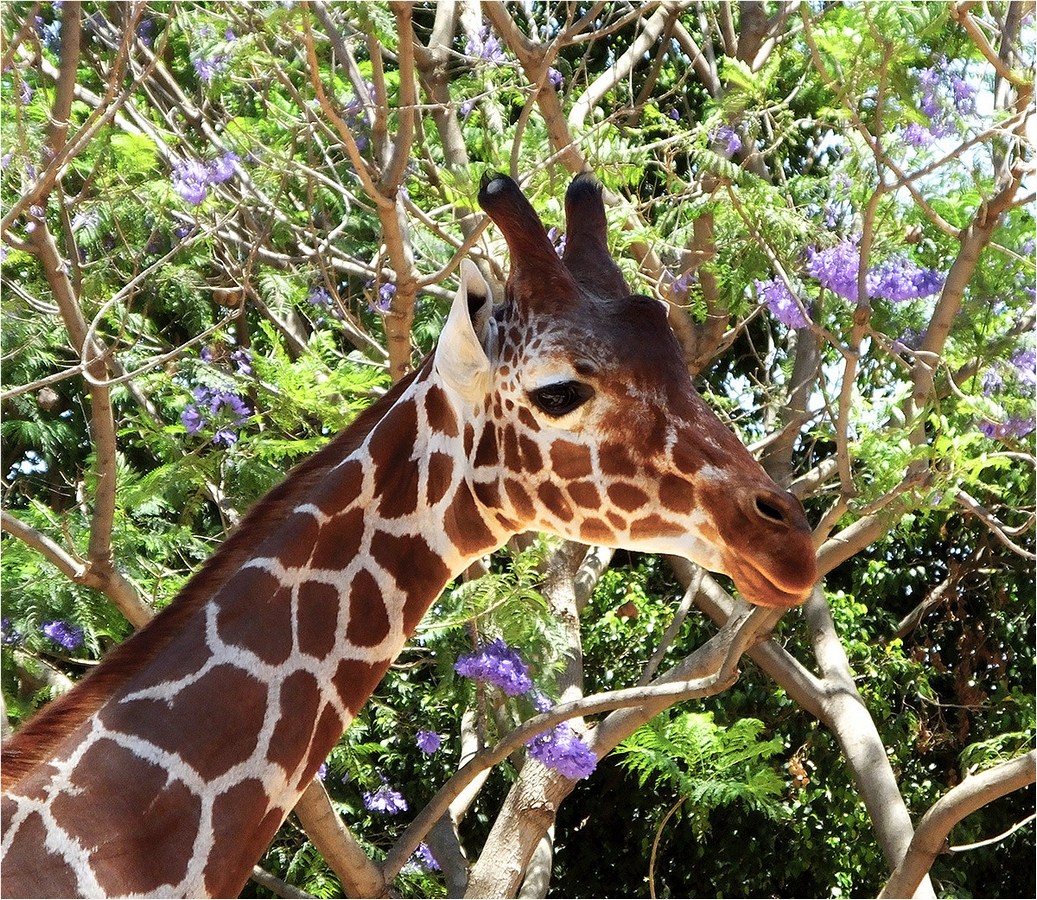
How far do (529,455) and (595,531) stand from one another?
0.22m

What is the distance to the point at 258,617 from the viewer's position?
273cm

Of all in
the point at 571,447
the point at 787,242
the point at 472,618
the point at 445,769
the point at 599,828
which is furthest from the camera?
the point at 599,828

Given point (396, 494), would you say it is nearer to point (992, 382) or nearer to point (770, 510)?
point (770, 510)

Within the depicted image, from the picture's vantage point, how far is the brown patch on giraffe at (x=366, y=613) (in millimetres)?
2830

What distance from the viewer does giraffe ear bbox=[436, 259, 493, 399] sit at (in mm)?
2822

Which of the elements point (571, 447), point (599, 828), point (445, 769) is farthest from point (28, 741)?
point (599, 828)

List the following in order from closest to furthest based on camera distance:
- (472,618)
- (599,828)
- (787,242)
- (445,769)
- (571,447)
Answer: (571,447) < (472,618) < (787,242) < (445,769) < (599,828)

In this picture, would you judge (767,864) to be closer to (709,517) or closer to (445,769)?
(445,769)

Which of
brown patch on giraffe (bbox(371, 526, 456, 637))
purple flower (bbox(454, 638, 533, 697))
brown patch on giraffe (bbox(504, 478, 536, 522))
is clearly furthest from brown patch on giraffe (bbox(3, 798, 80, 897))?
purple flower (bbox(454, 638, 533, 697))

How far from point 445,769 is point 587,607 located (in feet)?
4.60

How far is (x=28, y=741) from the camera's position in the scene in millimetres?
2553

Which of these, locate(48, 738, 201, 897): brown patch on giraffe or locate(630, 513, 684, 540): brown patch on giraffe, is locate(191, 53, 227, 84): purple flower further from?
locate(48, 738, 201, 897): brown patch on giraffe

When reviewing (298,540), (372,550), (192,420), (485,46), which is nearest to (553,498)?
(372,550)

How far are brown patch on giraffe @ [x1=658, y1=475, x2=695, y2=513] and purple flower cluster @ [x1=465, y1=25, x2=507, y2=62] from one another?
4318 mm
